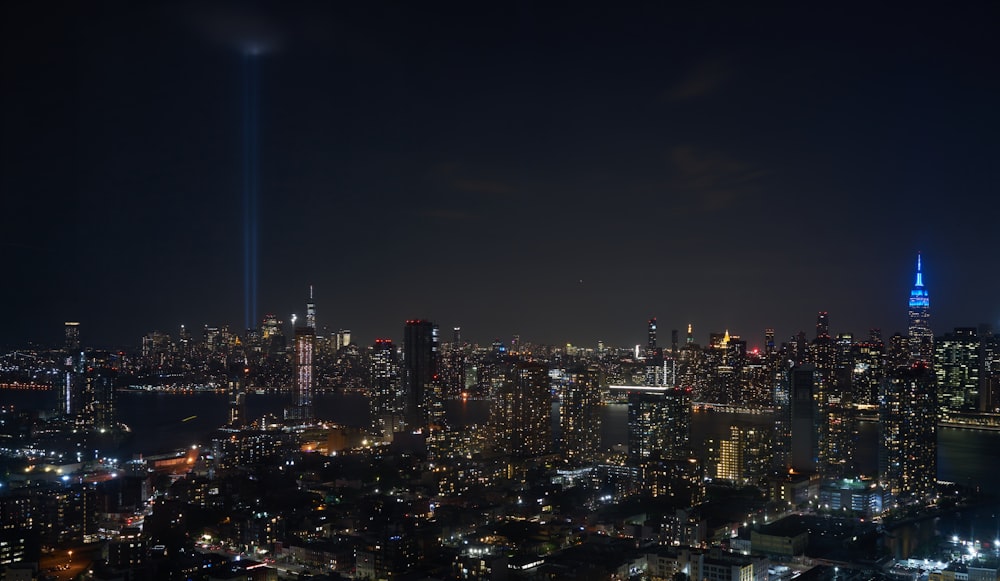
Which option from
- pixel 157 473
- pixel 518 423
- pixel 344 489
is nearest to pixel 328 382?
pixel 518 423

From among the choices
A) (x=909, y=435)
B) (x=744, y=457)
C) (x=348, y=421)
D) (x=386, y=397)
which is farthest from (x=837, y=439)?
(x=348, y=421)

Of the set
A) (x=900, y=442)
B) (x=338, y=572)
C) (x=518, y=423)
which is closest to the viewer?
(x=338, y=572)

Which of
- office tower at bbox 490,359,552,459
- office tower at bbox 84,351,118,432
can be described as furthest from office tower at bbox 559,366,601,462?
office tower at bbox 84,351,118,432

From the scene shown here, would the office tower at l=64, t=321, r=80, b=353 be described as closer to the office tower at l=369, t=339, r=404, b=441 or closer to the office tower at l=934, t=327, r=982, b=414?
the office tower at l=369, t=339, r=404, b=441

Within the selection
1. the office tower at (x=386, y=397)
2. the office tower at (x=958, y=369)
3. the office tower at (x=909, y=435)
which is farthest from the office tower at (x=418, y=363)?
the office tower at (x=958, y=369)

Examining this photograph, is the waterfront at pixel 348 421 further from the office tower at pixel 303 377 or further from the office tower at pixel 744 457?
the office tower at pixel 744 457

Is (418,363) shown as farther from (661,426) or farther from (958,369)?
(958,369)

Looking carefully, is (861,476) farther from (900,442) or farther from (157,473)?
(157,473)
